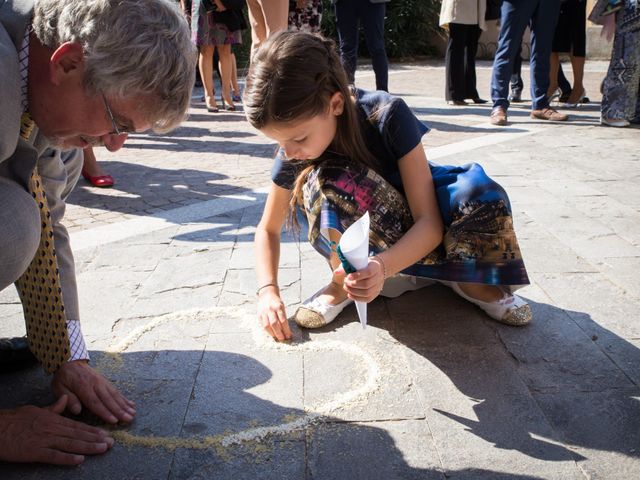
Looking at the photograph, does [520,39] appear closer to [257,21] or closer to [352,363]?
[257,21]

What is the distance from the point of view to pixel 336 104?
2.04 metres

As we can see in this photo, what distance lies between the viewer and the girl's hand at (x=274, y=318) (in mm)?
2156

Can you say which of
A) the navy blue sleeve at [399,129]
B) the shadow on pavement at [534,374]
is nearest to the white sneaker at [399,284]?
the shadow on pavement at [534,374]

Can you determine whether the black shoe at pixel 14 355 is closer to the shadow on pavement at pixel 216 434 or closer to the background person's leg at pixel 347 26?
the shadow on pavement at pixel 216 434

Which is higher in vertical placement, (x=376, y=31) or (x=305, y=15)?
(x=305, y=15)

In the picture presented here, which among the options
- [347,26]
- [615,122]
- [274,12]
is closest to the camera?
[274,12]

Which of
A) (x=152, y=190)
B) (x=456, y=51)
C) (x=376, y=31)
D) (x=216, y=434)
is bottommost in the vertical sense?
(x=216, y=434)

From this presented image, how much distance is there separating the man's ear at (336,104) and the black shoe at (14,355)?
121 cm

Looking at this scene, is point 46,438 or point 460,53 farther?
point 460,53

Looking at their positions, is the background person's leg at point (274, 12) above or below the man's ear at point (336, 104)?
above

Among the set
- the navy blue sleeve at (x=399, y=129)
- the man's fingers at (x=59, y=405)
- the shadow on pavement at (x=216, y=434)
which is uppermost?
the navy blue sleeve at (x=399, y=129)

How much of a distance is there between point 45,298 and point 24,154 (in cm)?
39

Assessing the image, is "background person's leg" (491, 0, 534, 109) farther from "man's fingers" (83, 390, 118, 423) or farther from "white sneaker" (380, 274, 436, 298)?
"man's fingers" (83, 390, 118, 423)

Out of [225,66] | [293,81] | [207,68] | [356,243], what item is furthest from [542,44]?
[356,243]
